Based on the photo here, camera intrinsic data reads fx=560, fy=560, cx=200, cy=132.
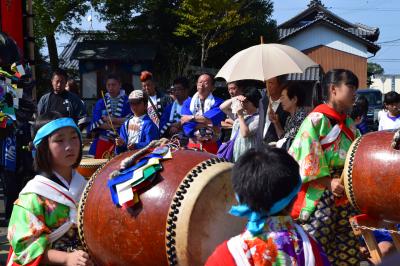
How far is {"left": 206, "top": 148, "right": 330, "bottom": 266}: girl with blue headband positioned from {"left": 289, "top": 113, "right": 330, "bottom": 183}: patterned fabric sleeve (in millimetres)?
1381

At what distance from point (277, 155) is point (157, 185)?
703 mm

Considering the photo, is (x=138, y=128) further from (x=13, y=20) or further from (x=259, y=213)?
(x=259, y=213)

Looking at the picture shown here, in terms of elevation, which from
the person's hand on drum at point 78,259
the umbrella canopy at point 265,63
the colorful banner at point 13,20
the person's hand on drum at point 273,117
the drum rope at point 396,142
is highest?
the colorful banner at point 13,20

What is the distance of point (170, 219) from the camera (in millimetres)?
2207

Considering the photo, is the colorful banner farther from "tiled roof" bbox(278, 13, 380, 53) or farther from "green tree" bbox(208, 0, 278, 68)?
"tiled roof" bbox(278, 13, 380, 53)

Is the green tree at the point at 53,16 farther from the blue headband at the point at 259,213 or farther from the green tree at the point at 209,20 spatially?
the blue headband at the point at 259,213

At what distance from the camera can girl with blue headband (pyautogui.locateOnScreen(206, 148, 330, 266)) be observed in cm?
173

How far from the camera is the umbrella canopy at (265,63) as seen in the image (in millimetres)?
4285

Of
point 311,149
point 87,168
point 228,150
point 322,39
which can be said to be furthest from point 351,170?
point 322,39

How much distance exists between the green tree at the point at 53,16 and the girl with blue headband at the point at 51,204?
15.4m

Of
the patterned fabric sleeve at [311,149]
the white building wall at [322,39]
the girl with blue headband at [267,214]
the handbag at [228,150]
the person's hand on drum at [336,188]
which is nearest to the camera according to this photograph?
the girl with blue headband at [267,214]

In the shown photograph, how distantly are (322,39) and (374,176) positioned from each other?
2514 cm

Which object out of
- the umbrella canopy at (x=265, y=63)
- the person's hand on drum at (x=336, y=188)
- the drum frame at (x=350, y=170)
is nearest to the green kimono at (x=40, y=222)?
the person's hand on drum at (x=336, y=188)

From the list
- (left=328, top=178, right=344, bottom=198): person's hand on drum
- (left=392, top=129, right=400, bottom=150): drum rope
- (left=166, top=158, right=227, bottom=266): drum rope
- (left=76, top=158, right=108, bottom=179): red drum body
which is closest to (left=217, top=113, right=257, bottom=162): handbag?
(left=76, top=158, right=108, bottom=179): red drum body
